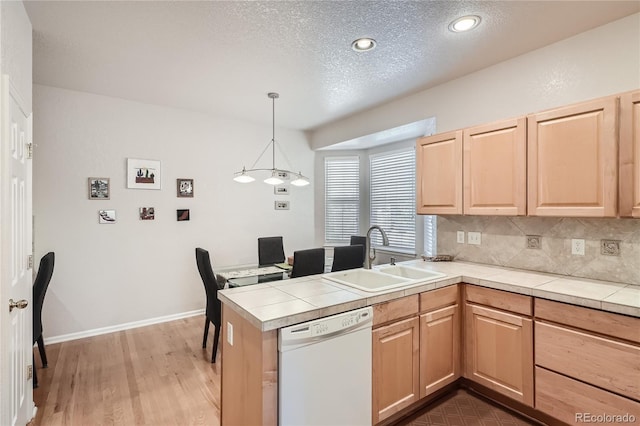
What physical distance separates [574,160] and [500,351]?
1.39 metres

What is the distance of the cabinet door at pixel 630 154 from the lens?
6.02 ft

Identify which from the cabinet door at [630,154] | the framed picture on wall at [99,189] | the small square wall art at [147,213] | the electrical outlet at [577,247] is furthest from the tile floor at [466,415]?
the framed picture on wall at [99,189]

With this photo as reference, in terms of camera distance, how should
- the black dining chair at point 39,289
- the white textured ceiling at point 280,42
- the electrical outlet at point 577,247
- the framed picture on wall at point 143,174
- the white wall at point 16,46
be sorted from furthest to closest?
the framed picture on wall at point 143,174
the black dining chair at point 39,289
the electrical outlet at point 577,247
the white textured ceiling at point 280,42
the white wall at point 16,46

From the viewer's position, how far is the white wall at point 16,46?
164 cm

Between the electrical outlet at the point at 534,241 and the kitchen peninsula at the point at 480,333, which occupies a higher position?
the electrical outlet at the point at 534,241

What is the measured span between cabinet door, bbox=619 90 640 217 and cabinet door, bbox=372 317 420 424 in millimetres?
1438

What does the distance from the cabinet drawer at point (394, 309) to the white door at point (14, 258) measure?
1.95 meters

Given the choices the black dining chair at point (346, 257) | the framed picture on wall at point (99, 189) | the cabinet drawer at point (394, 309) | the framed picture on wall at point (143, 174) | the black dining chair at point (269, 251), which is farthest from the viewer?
the black dining chair at point (269, 251)

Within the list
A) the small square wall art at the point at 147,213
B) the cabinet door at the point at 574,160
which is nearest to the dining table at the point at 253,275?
the small square wall art at the point at 147,213

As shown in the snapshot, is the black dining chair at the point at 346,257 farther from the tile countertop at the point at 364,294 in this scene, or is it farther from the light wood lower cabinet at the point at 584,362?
the light wood lower cabinet at the point at 584,362

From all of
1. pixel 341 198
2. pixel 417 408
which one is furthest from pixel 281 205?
pixel 417 408

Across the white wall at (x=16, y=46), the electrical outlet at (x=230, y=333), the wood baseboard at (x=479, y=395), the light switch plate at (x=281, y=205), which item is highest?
the white wall at (x=16, y=46)

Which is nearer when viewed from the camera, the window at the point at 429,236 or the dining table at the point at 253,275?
the dining table at the point at 253,275

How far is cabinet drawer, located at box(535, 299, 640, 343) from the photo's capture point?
5.47 ft
